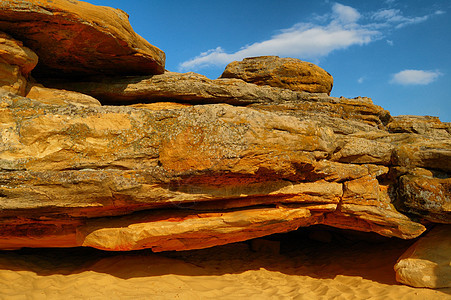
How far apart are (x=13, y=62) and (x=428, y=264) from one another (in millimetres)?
11191

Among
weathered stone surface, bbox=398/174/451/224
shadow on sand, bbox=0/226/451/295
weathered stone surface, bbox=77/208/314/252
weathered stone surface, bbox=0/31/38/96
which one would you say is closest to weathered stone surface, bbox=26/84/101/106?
weathered stone surface, bbox=0/31/38/96

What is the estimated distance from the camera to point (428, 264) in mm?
6430

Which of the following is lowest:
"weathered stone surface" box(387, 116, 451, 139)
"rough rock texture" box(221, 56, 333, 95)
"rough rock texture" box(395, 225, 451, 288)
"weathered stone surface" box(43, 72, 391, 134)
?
"rough rock texture" box(395, 225, 451, 288)

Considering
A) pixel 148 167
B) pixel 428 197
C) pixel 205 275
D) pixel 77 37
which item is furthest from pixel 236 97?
pixel 428 197

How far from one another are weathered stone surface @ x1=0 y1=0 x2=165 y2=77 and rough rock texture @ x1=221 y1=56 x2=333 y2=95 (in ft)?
13.0

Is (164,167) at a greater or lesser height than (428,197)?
greater

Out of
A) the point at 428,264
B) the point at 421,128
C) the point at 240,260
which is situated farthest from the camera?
the point at 421,128

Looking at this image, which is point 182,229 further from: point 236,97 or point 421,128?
point 421,128

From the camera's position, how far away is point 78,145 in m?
5.60

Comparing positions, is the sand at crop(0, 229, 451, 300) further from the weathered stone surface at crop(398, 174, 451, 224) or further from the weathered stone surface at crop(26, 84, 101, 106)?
the weathered stone surface at crop(26, 84, 101, 106)

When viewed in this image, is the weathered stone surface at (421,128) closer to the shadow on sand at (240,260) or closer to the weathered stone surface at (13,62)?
the shadow on sand at (240,260)

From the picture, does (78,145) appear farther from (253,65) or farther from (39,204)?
Result: (253,65)

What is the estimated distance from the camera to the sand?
19.4 feet

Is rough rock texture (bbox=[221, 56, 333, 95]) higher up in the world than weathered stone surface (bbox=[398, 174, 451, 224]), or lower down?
higher up
